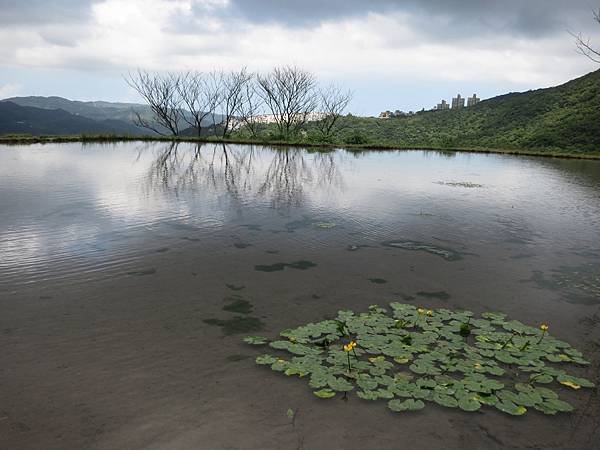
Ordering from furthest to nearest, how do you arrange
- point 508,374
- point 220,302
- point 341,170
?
point 341,170 < point 220,302 < point 508,374

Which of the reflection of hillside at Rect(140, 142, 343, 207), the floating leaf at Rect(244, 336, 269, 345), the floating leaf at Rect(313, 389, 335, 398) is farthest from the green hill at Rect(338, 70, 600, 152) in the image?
the floating leaf at Rect(313, 389, 335, 398)

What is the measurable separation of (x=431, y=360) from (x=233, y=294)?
8.11ft

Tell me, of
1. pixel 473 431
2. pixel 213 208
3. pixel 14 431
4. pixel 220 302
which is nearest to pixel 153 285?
pixel 220 302

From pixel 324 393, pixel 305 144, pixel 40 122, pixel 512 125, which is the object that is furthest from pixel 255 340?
pixel 40 122

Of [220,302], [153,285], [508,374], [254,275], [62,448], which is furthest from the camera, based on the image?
[254,275]

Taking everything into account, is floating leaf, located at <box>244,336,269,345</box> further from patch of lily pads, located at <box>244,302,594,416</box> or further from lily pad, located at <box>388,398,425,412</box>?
lily pad, located at <box>388,398,425,412</box>

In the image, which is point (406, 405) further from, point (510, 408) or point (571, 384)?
point (571, 384)

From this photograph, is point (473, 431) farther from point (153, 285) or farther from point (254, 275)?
point (153, 285)

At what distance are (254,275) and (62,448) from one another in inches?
130

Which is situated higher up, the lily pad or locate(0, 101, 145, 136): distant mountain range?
locate(0, 101, 145, 136): distant mountain range

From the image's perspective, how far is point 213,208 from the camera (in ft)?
32.1

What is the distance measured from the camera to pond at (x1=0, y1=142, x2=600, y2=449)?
2873 mm

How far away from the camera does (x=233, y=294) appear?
504 cm

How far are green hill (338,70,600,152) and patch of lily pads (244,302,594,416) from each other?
112 feet
